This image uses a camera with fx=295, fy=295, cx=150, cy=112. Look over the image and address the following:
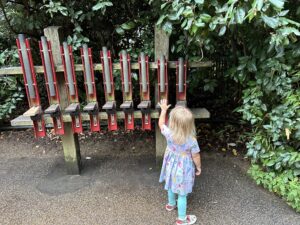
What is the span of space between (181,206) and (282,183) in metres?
0.95

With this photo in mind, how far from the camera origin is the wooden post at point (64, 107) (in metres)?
2.74

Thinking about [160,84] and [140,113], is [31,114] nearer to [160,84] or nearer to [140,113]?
[140,113]

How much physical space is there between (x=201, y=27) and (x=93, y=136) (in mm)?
2539

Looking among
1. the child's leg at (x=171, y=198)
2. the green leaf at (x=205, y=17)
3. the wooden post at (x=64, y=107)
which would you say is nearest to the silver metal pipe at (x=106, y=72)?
the wooden post at (x=64, y=107)

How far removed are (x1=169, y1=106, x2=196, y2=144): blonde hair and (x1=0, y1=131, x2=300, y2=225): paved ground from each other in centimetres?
77

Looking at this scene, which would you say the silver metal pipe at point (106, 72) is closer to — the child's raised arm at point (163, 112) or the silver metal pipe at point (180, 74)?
the child's raised arm at point (163, 112)

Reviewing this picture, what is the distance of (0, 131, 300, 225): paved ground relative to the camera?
103 inches

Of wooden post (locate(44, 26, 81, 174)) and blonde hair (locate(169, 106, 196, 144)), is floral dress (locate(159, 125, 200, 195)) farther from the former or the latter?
wooden post (locate(44, 26, 81, 174))

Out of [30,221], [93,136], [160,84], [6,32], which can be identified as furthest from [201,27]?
[6,32]

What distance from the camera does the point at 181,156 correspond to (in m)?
2.45

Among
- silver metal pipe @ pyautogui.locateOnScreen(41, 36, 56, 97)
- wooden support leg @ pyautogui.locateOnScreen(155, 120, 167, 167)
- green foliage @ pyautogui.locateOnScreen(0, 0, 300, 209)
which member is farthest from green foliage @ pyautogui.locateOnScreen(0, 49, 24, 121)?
wooden support leg @ pyautogui.locateOnScreen(155, 120, 167, 167)

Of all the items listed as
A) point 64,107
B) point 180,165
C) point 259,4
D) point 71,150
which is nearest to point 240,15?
point 259,4

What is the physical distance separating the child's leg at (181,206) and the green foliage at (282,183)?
83 centimetres

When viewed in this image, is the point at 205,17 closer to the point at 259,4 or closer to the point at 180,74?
the point at 259,4
